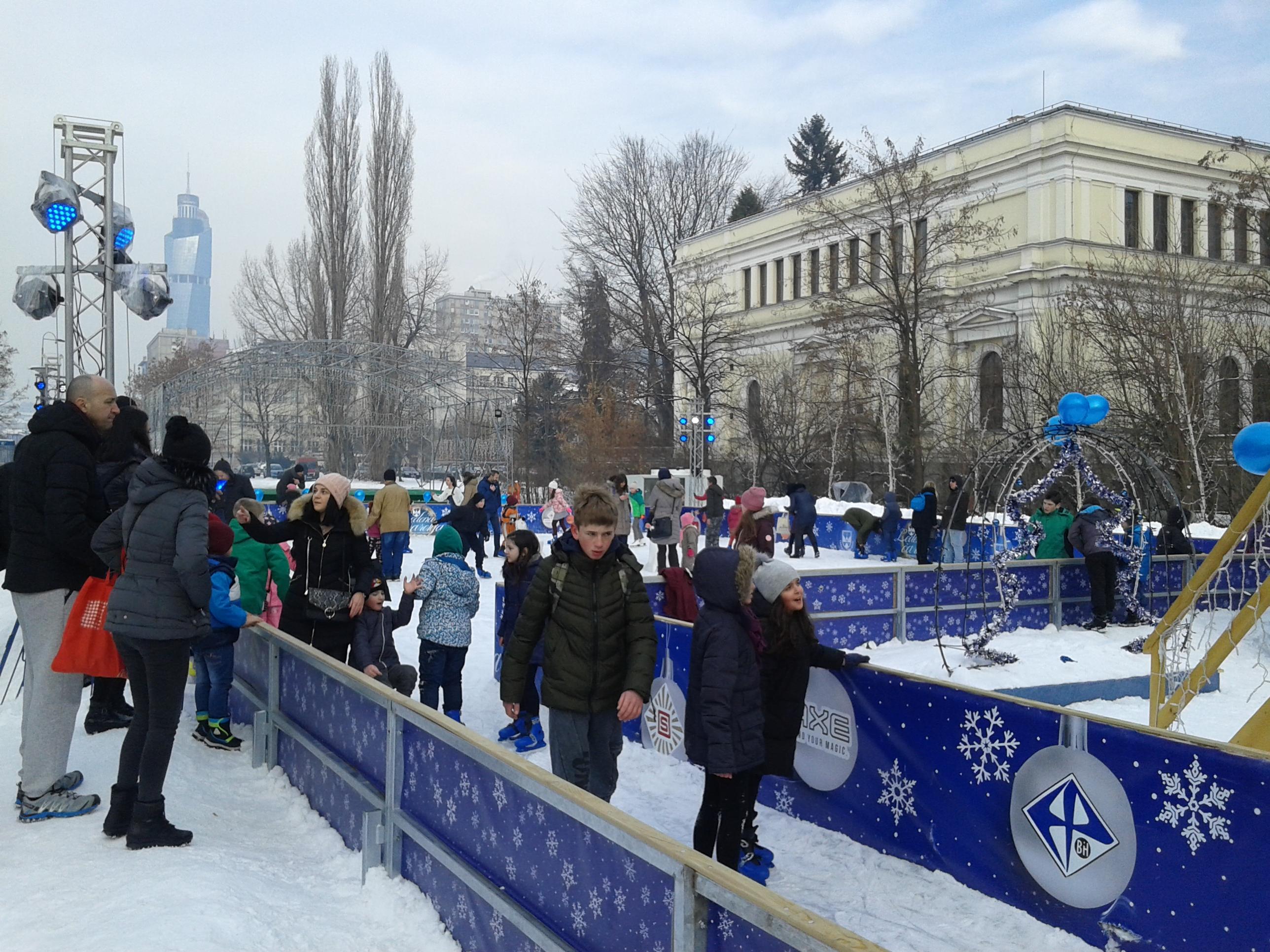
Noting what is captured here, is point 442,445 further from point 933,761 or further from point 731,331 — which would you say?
point 933,761

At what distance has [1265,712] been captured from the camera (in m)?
5.12

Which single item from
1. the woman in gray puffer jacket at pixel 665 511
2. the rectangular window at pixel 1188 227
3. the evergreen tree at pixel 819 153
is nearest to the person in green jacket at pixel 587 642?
the woman in gray puffer jacket at pixel 665 511

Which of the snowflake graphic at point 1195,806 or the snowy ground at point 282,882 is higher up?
the snowflake graphic at point 1195,806

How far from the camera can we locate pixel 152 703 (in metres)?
4.35

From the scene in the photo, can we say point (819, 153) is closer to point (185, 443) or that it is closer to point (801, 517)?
point (801, 517)

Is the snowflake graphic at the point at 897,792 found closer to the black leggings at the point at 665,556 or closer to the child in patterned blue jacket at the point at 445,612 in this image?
the child in patterned blue jacket at the point at 445,612

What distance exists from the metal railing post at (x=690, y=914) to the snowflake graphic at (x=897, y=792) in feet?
9.66

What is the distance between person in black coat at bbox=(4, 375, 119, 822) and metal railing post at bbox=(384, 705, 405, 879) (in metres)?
1.58

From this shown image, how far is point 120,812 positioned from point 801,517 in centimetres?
1694

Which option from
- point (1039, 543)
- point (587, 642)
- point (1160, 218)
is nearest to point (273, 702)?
point (587, 642)

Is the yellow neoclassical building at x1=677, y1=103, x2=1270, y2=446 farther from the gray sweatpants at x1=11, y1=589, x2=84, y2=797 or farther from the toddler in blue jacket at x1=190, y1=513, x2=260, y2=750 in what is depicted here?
the gray sweatpants at x1=11, y1=589, x2=84, y2=797

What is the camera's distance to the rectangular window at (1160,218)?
39.5m

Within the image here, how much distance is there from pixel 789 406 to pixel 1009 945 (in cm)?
3738

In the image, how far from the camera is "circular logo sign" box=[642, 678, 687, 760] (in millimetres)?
6973
